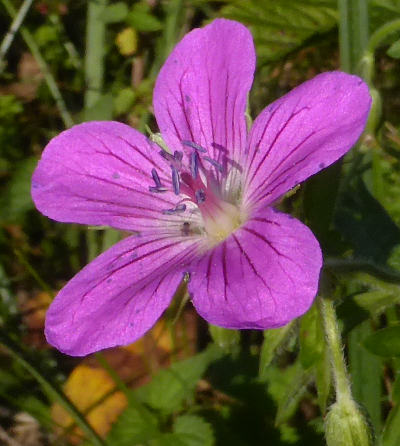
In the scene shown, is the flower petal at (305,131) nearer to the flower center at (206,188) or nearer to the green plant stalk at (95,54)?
the flower center at (206,188)

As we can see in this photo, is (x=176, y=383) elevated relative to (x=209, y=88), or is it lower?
lower

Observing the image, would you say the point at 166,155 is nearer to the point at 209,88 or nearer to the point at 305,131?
the point at 209,88

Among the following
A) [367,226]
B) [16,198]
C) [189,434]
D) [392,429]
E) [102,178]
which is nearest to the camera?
[392,429]

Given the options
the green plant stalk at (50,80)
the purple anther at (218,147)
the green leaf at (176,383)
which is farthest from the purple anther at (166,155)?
the green plant stalk at (50,80)

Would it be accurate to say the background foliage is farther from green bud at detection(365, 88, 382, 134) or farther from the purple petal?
the purple petal

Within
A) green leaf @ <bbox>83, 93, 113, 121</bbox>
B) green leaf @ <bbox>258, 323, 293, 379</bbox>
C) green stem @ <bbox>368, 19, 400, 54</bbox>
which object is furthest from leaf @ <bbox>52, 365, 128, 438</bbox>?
green stem @ <bbox>368, 19, 400, 54</bbox>

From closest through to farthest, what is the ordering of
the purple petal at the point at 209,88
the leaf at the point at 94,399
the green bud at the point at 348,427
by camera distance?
the green bud at the point at 348,427 → the purple petal at the point at 209,88 → the leaf at the point at 94,399

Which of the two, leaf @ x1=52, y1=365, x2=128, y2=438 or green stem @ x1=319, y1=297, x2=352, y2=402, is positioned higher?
green stem @ x1=319, y1=297, x2=352, y2=402

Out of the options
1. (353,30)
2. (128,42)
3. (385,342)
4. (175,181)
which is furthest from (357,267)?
(128,42)
